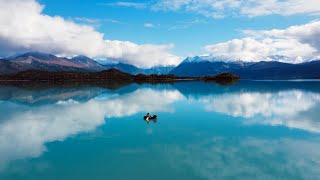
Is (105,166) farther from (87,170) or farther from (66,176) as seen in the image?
(66,176)

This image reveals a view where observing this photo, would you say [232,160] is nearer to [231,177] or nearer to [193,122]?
[231,177]

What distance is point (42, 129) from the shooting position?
3138cm

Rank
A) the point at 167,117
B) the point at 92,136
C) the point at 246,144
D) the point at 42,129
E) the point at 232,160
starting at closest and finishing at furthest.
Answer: the point at 232,160, the point at 246,144, the point at 92,136, the point at 42,129, the point at 167,117

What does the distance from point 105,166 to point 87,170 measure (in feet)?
3.61

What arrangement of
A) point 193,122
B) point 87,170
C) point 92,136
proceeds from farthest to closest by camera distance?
point 193,122
point 92,136
point 87,170

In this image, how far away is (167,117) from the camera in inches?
1585

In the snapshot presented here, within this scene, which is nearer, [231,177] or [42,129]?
[231,177]

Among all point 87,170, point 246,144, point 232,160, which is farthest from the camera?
point 246,144

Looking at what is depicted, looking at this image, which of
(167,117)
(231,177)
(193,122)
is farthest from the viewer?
(167,117)

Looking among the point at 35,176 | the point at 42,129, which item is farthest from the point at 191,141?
the point at 42,129

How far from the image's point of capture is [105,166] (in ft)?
63.4

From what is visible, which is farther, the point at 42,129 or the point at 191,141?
the point at 42,129

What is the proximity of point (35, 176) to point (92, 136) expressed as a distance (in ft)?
33.6

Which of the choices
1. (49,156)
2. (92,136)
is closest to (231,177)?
(49,156)
